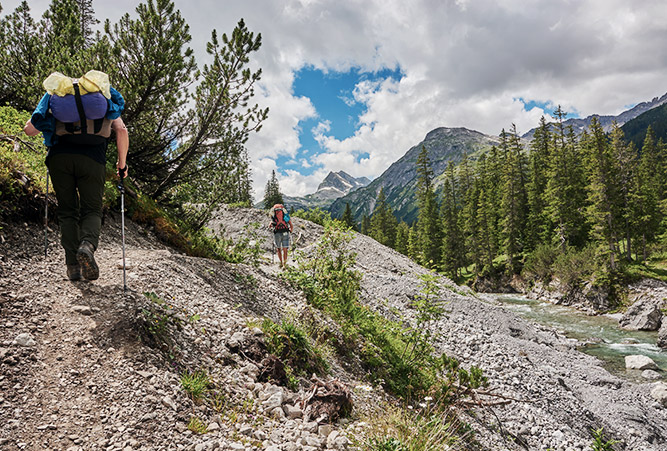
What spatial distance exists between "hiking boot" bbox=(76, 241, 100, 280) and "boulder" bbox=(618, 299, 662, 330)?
27081 millimetres

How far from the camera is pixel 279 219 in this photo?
12.0m

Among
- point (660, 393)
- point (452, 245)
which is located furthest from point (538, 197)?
point (660, 393)

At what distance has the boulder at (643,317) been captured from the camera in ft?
66.4

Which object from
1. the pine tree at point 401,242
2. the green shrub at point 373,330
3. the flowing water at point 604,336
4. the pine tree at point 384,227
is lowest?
the flowing water at point 604,336

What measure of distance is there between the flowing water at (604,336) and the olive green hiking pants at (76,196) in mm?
17437


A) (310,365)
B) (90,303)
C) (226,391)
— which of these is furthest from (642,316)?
(90,303)

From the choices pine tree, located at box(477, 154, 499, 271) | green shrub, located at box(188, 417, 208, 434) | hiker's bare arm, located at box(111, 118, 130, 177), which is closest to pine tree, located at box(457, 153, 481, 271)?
pine tree, located at box(477, 154, 499, 271)

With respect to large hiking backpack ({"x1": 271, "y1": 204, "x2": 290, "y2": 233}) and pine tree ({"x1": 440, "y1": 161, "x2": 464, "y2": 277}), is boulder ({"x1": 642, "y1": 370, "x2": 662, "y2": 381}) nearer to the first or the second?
large hiking backpack ({"x1": 271, "y1": 204, "x2": 290, "y2": 233})

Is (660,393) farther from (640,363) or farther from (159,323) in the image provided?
(159,323)

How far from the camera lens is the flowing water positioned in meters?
14.9

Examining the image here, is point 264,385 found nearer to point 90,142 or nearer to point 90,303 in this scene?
point 90,303

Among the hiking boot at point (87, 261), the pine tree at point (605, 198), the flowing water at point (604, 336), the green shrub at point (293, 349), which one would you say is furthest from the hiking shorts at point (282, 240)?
the pine tree at point (605, 198)

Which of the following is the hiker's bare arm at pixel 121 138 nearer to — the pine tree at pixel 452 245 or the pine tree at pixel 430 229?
the pine tree at pixel 452 245

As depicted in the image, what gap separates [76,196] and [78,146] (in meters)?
0.65
